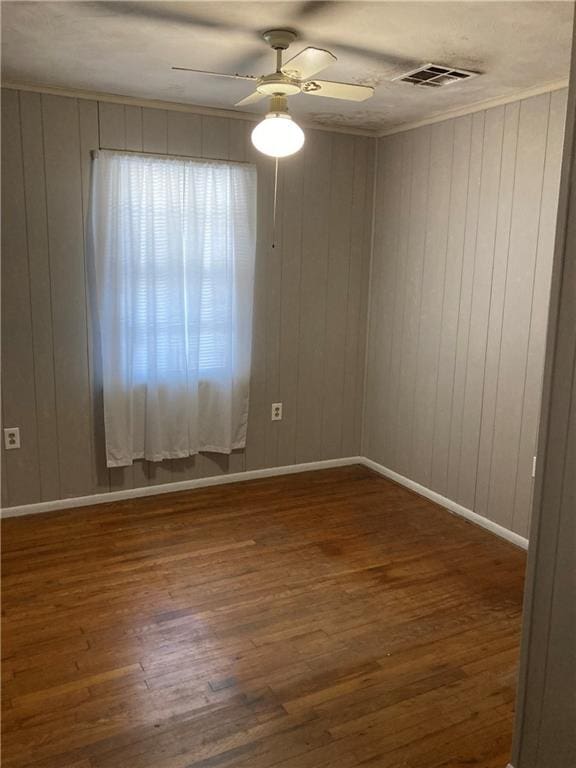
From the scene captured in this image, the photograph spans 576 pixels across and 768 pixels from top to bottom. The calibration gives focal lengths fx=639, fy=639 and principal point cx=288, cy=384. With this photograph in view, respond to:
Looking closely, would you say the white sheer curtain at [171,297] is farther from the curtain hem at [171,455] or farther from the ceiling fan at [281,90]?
the ceiling fan at [281,90]

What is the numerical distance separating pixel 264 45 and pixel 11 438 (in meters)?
2.56

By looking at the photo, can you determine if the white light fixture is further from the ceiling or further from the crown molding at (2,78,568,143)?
the crown molding at (2,78,568,143)

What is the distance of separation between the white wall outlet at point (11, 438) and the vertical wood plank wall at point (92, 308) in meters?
0.05

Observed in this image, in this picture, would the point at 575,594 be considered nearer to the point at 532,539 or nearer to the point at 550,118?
the point at 532,539

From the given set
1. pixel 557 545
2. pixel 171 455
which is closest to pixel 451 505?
pixel 171 455

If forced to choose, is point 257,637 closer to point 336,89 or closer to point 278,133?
point 278,133

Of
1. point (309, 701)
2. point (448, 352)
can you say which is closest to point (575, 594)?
point (309, 701)

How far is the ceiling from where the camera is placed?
2.33 metres

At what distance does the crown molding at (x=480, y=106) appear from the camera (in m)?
3.23

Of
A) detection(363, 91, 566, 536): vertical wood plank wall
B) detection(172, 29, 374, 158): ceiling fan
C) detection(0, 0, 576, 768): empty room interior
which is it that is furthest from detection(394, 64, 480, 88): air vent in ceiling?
detection(172, 29, 374, 158): ceiling fan

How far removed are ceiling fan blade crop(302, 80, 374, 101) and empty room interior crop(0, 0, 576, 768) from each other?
0.02 metres

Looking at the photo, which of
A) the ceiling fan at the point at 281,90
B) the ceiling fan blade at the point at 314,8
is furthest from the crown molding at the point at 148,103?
the ceiling fan blade at the point at 314,8

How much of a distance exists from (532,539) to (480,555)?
176cm

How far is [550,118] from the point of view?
10.7ft
